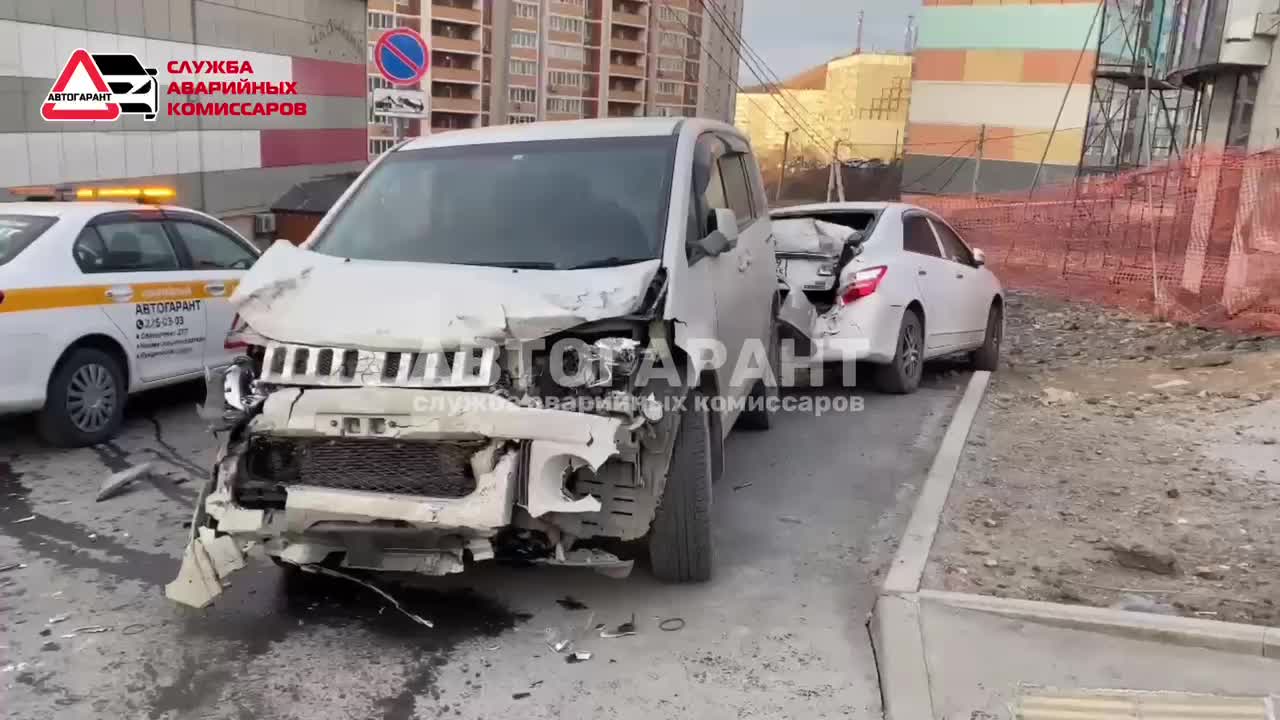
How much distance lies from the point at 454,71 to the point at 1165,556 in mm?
62712

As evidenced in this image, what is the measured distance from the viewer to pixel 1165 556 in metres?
4.86

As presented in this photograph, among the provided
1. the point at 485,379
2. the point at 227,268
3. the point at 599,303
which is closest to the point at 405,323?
the point at 485,379

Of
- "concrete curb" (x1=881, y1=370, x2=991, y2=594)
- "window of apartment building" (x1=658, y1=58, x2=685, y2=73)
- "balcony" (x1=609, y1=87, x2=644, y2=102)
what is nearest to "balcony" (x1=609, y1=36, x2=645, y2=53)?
"window of apartment building" (x1=658, y1=58, x2=685, y2=73)

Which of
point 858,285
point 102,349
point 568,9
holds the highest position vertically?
point 568,9

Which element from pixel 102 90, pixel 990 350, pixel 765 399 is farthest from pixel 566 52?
pixel 765 399

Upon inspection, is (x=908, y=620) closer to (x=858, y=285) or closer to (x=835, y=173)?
(x=858, y=285)

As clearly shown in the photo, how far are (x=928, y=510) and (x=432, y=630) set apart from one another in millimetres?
2609

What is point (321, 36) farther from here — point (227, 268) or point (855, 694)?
point (855, 694)

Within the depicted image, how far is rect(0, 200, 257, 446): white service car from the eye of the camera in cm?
615

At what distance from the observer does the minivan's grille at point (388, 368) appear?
3820 mm

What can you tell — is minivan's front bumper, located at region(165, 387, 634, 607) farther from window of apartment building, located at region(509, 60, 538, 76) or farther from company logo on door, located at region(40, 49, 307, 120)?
window of apartment building, located at region(509, 60, 538, 76)

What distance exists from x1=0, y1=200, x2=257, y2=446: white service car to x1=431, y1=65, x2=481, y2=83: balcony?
57.1 m

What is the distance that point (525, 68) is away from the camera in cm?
6019

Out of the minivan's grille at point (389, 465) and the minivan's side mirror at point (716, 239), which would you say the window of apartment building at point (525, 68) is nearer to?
the minivan's side mirror at point (716, 239)
